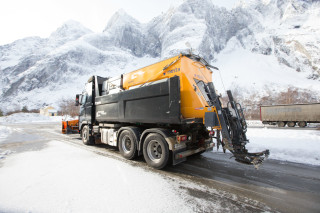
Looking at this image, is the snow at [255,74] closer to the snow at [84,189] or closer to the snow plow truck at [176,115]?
the snow plow truck at [176,115]

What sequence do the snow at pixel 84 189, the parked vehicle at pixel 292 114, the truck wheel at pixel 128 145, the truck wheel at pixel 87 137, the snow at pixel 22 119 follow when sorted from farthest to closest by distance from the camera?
the snow at pixel 22 119, the parked vehicle at pixel 292 114, the truck wheel at pixel 87 137, the truck wheel at pixel 128 145, the snow at pixel 84 189

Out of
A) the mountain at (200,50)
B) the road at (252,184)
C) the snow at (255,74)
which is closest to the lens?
the road at (252,184)

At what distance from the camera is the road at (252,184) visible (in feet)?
8.80

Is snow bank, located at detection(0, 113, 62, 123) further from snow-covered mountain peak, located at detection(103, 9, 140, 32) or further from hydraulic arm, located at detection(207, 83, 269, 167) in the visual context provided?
snow-covered mountain peak, located at detection(103, 9, 140, 32)

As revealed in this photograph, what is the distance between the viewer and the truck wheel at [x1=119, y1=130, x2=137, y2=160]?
501 centimetres

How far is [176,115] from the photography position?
13.1 feet

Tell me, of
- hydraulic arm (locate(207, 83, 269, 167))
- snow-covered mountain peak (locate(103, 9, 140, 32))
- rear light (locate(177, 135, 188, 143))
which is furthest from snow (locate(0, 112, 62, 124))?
snow-covered mountain peak (locate(103, 9, 140, 32))

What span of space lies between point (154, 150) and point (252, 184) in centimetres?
256

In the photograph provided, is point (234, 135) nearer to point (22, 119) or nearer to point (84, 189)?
point (84, 189)

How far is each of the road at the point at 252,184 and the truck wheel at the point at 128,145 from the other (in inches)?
13.5

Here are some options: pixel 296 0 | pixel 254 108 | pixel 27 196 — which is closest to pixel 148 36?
pixel 296 0

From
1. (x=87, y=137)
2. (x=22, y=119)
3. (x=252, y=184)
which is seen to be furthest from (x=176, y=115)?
(x=22, y=119)

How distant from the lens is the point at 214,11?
348ft

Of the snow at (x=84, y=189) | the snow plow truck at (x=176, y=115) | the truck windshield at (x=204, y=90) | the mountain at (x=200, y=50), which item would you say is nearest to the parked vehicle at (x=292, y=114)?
the snow plow truck at (x=176, y=115)
